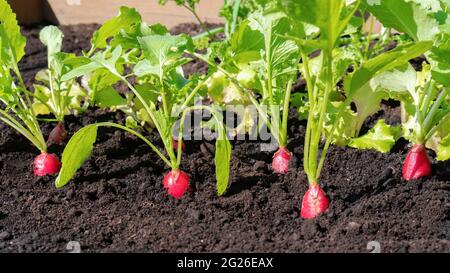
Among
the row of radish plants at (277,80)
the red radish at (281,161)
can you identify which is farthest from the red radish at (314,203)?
the red radish at (281,161)

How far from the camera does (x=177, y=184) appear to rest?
2174mm

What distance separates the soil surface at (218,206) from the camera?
1919 millimetres

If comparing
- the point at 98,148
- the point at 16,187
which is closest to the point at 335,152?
the point at 98,148

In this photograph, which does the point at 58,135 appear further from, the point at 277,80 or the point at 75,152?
the point at 277,80

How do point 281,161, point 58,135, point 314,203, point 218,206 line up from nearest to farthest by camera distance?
1. point 314,203
2. point 218,206
3. point 281,161
4. point 58,135

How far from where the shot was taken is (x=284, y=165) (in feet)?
7.48

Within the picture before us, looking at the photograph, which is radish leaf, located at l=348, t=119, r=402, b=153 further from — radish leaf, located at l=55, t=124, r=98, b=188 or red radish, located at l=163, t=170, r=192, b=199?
radish leaf, located at l=55, t=124, r=98, b=188

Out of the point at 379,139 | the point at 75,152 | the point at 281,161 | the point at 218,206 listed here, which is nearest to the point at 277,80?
the point at 281,161

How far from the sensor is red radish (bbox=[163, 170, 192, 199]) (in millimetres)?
2176

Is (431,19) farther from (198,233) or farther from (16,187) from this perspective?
(16,187)

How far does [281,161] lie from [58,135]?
83 cm

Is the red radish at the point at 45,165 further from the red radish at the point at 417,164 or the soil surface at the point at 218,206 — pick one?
the red radish at the point at 417,164

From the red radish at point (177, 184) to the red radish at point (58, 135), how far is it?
0.57 meters

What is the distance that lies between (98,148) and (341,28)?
1.12 meters
